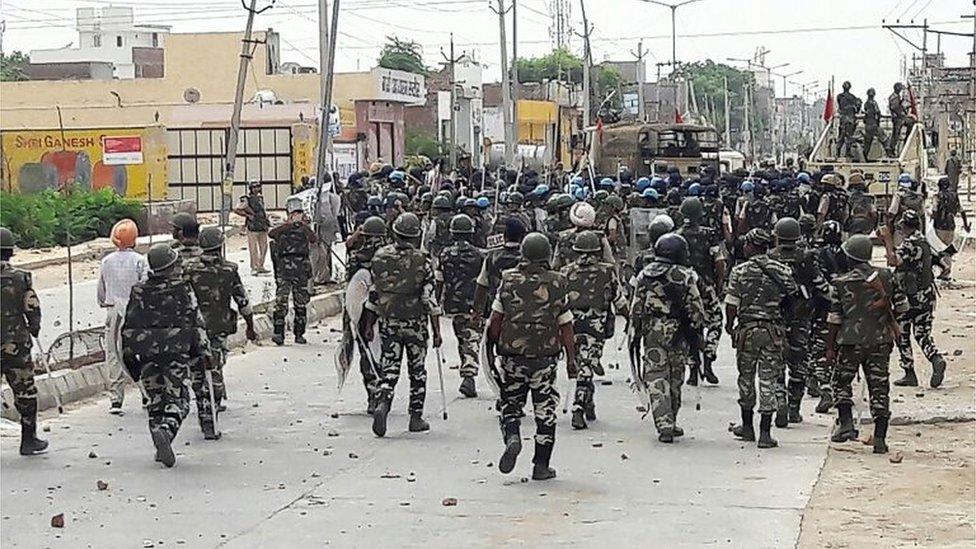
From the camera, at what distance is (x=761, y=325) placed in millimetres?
11719

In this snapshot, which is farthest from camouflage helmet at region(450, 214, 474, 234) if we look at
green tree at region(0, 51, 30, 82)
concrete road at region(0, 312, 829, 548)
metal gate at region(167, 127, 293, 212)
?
green tree at region(0, 51, 30, 82)

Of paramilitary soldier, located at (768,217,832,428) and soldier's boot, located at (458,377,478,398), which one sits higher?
paramilitary soldier, located at (768,217,832,428)

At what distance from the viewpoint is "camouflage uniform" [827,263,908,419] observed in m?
11.4

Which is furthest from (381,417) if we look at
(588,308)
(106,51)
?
(106,51)

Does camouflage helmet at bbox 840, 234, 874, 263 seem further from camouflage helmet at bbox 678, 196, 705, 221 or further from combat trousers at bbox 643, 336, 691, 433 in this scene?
camouflage helmet at bbox 678, 196, 705, 221

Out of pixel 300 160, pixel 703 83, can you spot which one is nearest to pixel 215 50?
pixel 300 160

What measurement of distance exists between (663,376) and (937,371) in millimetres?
4386

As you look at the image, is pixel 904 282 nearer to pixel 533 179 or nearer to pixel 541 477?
pixel 541 477

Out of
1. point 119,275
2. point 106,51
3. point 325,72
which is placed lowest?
point 119,275

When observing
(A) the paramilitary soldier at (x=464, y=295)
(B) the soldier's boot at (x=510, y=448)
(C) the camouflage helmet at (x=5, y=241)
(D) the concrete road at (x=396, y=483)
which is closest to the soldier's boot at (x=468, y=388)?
(A) the paramilitary soldier at (x=464, y=295)

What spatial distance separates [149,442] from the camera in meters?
12.2

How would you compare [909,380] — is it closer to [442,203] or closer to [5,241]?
[442,203]

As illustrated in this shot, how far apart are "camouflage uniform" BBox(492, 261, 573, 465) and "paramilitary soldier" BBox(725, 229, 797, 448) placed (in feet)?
6.03

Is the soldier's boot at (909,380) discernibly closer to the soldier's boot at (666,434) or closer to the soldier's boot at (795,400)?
the soldier's boot at (795,400)
